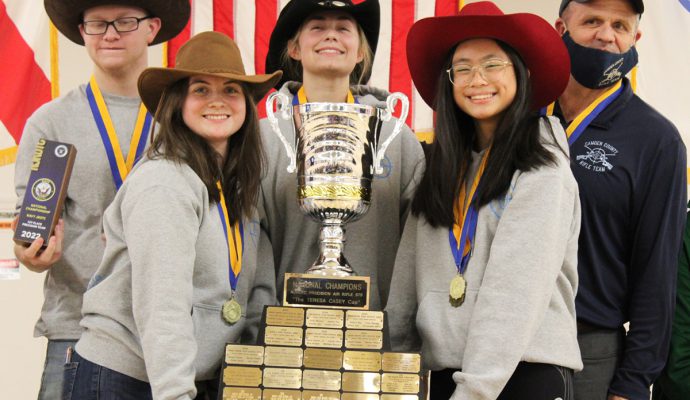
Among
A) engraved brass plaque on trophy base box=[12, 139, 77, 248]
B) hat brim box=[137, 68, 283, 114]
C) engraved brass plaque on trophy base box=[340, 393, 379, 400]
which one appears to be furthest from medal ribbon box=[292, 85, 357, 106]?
engraved brass plaque on trophy base box=[340, 393, 379, 400]

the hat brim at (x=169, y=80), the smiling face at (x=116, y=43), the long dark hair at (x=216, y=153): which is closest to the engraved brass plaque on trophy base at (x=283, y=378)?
the long dark hair at (x=216, y=153)

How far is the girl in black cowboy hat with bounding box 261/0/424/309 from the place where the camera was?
2547 millimetres

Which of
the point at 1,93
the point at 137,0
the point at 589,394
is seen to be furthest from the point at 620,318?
the point at 1,93

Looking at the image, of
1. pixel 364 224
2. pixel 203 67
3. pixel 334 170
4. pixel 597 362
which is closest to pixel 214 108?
pixel 203 67

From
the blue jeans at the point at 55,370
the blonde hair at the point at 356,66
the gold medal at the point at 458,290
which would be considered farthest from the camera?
the blonde hair at the point at 356,66

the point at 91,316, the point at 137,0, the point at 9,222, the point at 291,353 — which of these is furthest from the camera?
the point at 9,222

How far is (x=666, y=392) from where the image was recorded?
260cm

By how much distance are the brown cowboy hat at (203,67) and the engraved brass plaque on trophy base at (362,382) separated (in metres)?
0.81

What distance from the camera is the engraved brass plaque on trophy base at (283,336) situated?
6.63ft

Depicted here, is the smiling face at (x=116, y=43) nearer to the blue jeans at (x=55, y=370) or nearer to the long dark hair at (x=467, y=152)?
the blue jeans at (x=55, y=370)

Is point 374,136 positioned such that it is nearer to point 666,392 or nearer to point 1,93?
point 666,392

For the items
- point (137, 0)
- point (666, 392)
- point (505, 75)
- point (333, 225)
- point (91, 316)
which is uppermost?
point (137, 0)

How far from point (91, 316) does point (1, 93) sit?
213 centimetres

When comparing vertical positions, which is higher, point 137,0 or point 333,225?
point 137,0
